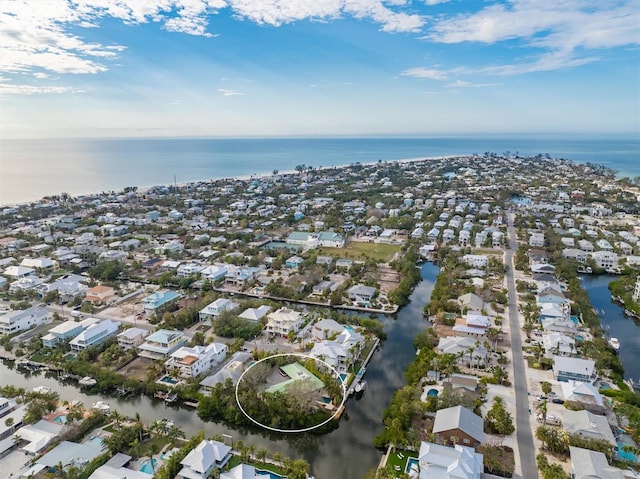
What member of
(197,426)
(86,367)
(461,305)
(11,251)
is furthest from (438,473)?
(11,251)

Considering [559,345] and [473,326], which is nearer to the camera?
[559,345]

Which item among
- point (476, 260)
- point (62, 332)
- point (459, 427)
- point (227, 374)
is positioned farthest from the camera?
point (476, 260)

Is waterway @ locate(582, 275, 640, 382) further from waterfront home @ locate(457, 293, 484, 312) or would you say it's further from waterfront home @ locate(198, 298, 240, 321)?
waterfront home @ locate(198, 298, 240, 321)

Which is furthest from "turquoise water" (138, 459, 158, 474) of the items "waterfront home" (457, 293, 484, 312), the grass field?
the grass field

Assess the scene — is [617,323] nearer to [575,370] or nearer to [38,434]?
[575,370]

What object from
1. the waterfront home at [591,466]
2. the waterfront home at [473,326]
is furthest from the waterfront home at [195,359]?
the waterfront home at [591,466]

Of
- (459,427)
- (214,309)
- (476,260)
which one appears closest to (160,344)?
(214,309)
